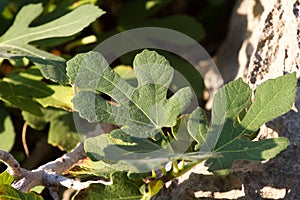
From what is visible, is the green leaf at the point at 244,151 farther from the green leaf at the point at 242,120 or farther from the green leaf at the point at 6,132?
the green leaf at the point at 6,132

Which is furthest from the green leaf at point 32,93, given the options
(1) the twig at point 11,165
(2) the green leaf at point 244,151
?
(2) the green leaf at point 244,151

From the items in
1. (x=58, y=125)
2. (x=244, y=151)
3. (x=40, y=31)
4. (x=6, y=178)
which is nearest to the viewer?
(x=244, y=151)

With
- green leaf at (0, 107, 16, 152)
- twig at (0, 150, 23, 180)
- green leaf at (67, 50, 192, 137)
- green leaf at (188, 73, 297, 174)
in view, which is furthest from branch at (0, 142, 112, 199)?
green leaf at (0, 107, 16, 152)

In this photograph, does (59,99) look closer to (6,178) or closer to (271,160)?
(6,178)

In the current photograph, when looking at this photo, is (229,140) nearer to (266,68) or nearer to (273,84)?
(273,84)

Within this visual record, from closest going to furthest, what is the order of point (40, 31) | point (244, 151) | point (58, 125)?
point (244, 151) → point (40, 31) → point (58, 125)

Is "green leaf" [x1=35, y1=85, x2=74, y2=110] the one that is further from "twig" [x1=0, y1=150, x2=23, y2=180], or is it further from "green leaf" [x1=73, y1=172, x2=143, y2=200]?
"green leaf" [x1=73, y1=172, x2=143, y2=200]

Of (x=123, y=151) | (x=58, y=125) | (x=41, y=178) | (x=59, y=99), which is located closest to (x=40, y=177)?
(x=41, y=178)
